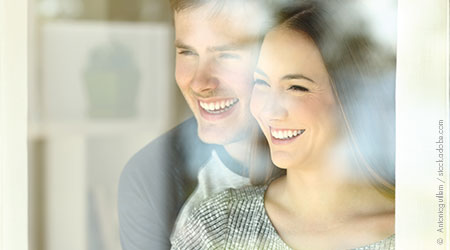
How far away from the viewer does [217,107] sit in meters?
0.68

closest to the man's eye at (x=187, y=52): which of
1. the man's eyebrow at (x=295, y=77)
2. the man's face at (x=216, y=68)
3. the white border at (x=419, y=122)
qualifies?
the man's face at (x=216, y=68)

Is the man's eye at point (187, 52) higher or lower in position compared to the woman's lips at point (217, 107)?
higher

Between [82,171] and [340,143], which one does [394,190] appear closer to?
[340,143]

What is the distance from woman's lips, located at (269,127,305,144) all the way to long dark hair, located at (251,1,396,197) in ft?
0.17

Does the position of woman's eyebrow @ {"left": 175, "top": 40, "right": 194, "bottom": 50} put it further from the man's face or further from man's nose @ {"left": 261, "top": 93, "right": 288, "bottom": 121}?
man's nose @ {"left": 261, "top": 93, "right": 288, "bottom": 121}

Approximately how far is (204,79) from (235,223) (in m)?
0.16

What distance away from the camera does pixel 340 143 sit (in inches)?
26.4

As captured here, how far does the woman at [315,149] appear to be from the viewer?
658 mm

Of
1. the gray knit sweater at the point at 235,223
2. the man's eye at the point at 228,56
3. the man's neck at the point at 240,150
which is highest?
the man's eye at the point at 228,56

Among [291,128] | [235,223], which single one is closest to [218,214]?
[235,223]

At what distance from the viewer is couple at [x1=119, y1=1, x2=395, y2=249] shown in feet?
2.17
